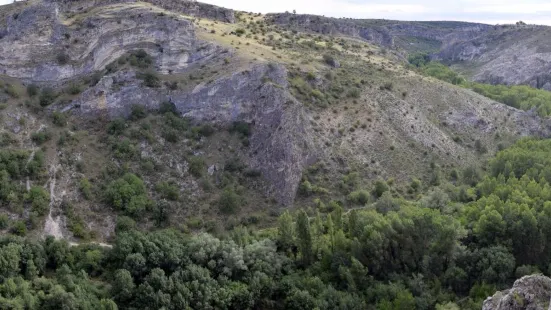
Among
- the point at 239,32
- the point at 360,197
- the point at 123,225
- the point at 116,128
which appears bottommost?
the point at 123,225

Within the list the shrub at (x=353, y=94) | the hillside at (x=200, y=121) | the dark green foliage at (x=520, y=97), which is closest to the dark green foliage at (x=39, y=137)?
the hillside at (x=200, y=121)

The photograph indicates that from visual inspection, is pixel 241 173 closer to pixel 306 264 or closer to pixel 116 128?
pixel 116 128

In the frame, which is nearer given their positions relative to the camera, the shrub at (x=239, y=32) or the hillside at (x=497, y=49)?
the shrub at (x=239, y=32)

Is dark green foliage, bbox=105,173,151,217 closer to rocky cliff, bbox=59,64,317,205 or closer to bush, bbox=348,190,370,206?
rocky cliff, bbox=59,64,317,205

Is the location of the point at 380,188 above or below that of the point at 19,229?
above

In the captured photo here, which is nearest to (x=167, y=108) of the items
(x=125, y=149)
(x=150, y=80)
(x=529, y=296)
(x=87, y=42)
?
(x=150, y=80)

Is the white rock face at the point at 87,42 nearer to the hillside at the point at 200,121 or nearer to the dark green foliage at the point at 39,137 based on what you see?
the hillside at the point at 200,121
